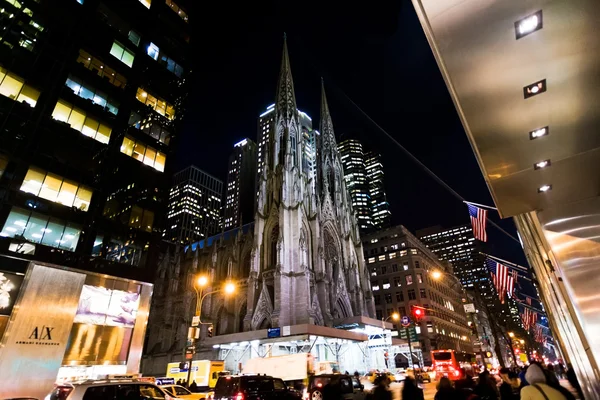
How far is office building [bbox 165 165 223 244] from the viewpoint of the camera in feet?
376

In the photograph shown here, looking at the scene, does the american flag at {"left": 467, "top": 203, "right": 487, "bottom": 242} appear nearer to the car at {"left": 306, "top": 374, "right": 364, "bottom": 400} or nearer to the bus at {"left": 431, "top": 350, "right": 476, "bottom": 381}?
the car at {"left": 306, "top": 374, "right": 364, "bottom": 400}

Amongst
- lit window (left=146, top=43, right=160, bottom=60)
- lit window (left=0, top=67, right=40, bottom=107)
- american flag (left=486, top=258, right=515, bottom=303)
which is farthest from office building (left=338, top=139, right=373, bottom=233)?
lit window (left=0, top=67, right=40, bottom=107)

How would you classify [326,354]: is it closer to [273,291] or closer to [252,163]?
[273,291]

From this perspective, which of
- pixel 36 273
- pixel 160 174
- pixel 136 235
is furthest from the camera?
pixel 160 174

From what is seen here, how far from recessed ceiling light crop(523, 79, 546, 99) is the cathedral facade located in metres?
→ 40.2

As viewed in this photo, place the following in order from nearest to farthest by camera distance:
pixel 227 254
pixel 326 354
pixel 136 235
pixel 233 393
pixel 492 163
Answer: pixel 492 163, pixel 233 393, pixel 136 235, pixel 326 354, pixel 227 254

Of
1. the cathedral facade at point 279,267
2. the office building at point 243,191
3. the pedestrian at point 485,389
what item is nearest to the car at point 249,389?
the pedestrian at point 485,389

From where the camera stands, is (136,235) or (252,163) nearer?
(136,235)

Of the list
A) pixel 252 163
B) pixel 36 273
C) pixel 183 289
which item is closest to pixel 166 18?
pixel 36 273

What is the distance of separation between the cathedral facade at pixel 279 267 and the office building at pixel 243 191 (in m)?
27.9

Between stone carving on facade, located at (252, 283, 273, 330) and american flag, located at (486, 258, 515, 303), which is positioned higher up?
stone carving on facade, located at (252, 283, 273, 330)

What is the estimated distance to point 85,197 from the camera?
81.8 feet

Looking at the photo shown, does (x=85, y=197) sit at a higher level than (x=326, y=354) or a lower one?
higher

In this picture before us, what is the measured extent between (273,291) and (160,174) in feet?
81.7
